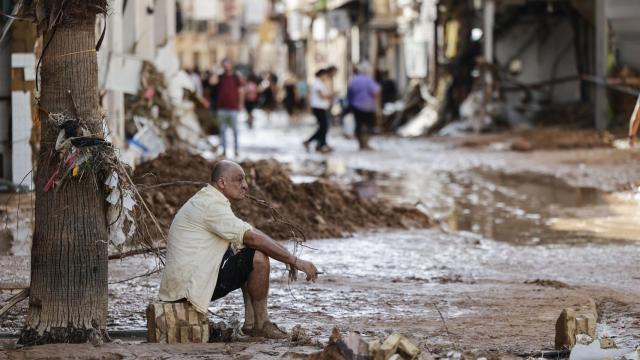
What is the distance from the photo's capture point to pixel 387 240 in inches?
517

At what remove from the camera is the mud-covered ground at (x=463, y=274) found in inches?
301

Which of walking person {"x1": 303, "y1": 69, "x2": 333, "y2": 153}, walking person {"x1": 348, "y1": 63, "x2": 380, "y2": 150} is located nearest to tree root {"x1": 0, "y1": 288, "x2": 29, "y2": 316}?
walking person {"x1": 303, "y1": 69, "x2": 333, "y2": 153}

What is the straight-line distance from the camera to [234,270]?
303 inches

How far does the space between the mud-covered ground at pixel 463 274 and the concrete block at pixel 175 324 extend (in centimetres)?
15

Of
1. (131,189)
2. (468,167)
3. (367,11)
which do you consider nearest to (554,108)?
(468,167)

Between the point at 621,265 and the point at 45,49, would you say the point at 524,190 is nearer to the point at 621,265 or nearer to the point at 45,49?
the point at 621,265

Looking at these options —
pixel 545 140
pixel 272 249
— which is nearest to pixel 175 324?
pixel 272 249

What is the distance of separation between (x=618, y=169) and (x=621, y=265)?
32.0 feet

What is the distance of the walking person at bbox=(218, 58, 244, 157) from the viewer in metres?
25.0

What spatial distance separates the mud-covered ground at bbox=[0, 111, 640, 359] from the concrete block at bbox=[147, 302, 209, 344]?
0.15 metres

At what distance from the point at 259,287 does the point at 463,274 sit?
3481mm

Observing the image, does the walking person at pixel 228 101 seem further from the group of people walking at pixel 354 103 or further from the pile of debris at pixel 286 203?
the pile of debris at pixel 286 203

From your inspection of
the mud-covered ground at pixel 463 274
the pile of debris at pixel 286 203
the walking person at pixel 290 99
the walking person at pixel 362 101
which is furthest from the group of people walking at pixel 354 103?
the walking person at pixel 290 99

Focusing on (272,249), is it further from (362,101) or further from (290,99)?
(290,99)
